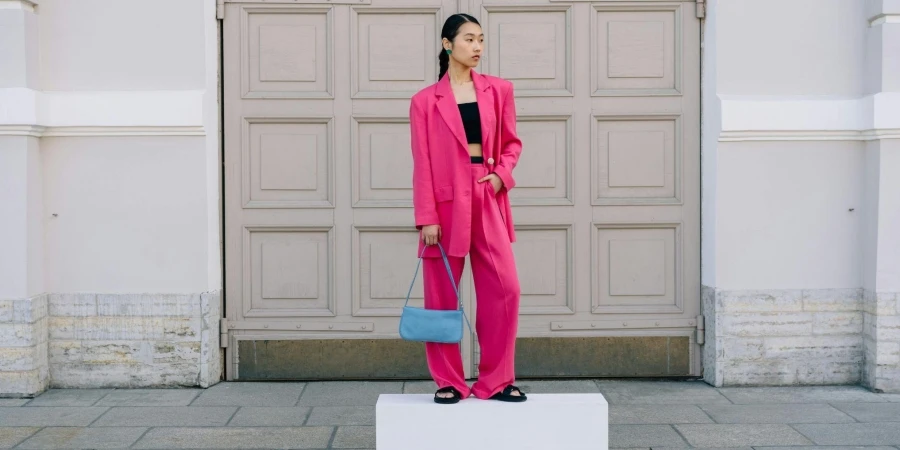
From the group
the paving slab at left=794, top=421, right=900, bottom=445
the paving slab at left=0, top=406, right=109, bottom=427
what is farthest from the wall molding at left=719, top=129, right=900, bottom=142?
the paving slab at left=0, top=406, right=109, bottom=427

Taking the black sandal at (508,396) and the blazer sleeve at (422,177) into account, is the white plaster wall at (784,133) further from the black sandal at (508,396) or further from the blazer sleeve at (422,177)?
the blazer sleeve at (422,177)

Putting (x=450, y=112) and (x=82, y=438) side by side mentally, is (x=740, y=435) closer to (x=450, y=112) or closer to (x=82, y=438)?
(x=450, y=112)

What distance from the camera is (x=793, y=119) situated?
6.15 metres

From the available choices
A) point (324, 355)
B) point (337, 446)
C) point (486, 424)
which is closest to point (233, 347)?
point (324, 355)

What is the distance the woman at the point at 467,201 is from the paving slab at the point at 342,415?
1022 mm

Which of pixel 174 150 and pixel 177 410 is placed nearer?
pixel 177 410

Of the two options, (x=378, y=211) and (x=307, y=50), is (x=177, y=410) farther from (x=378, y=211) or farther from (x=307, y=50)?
(x=307, y=50)

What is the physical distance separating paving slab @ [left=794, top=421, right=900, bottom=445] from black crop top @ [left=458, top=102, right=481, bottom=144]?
2270mm

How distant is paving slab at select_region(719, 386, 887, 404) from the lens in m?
5.93

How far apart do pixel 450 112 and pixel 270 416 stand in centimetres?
212

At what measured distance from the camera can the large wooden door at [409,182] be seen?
20.9 ft

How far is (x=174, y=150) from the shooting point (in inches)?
243

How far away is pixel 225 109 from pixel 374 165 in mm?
992

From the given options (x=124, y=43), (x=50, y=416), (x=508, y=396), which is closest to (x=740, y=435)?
(x=508, y=396)
